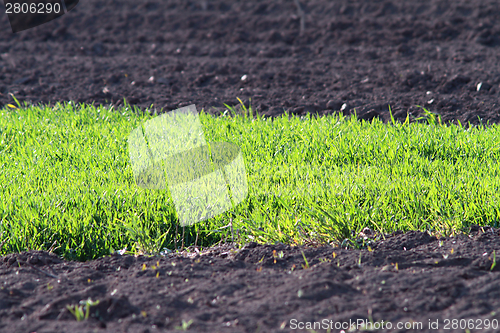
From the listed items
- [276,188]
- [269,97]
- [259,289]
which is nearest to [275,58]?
[269,97]

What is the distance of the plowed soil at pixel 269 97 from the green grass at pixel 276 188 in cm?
25

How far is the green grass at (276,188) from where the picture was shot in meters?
2.79

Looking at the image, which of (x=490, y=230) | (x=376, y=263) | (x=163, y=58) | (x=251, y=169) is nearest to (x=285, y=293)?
(x=376, y=263)

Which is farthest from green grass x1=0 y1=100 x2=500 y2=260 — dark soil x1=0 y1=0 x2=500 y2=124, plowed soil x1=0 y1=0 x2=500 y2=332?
dark soil x1=0 y1=0 x2=500 y2=124

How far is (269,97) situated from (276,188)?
8.22 ft

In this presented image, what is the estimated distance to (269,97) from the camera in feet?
18.1

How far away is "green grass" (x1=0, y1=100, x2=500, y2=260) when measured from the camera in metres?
2.79

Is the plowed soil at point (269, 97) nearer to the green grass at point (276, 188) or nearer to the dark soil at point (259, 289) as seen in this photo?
the dark soil at point (259, 289)

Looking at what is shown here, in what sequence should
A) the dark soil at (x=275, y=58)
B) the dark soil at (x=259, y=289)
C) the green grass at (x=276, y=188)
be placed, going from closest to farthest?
the dark soil at (x=259, y=289) → the green grass at (x=276, y=188) → the dark soil at (x=275, y=58)

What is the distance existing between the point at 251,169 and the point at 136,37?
6.20 m

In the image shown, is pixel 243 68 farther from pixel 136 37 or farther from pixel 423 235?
pixel 423 235

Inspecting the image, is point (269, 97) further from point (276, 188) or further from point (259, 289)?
point (259, 289)

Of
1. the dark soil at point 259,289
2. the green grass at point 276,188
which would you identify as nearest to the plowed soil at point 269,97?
the dark soil at point 259,289

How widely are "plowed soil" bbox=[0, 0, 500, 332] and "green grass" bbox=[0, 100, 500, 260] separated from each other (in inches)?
9.8
